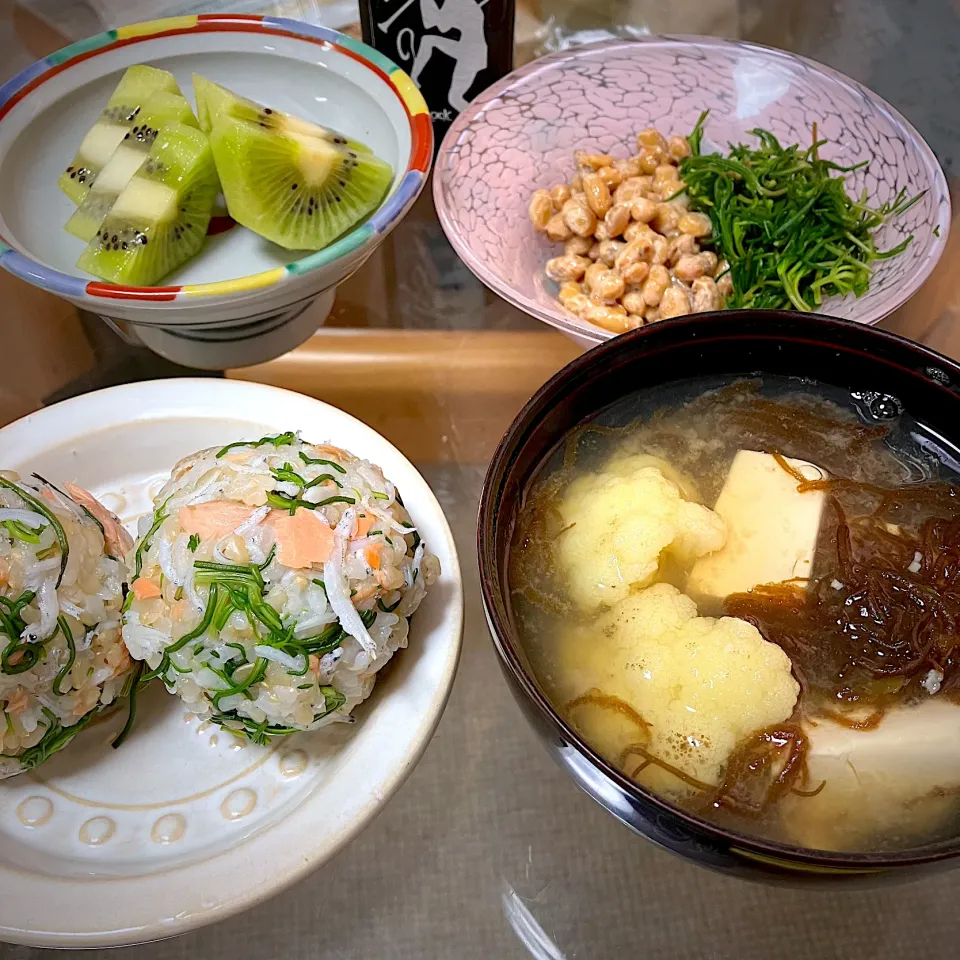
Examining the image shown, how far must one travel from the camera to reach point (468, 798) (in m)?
0.93

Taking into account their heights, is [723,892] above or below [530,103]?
below

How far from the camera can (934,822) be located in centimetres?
71

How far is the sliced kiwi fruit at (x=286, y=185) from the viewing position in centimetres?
111

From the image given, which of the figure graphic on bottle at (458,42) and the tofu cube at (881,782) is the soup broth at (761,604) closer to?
the tofu cube at (881,782)

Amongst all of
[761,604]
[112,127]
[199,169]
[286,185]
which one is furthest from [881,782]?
[112,127]

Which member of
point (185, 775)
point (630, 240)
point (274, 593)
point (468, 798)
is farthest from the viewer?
point (630, 240)

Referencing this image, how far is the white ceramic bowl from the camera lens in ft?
2.31

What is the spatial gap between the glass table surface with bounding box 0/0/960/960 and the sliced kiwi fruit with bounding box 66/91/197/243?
0.14 m

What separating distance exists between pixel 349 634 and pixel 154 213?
0.66m

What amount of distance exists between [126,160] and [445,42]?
0.47 meters

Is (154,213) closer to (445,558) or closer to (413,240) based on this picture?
(413,240)

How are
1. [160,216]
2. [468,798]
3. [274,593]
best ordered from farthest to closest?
[160,216] < [468,798] < [274,593]

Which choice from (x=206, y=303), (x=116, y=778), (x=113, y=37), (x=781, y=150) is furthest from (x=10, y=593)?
(x=781, y=150)

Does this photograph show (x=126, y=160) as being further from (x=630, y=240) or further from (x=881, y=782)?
(x=881, y=782)
